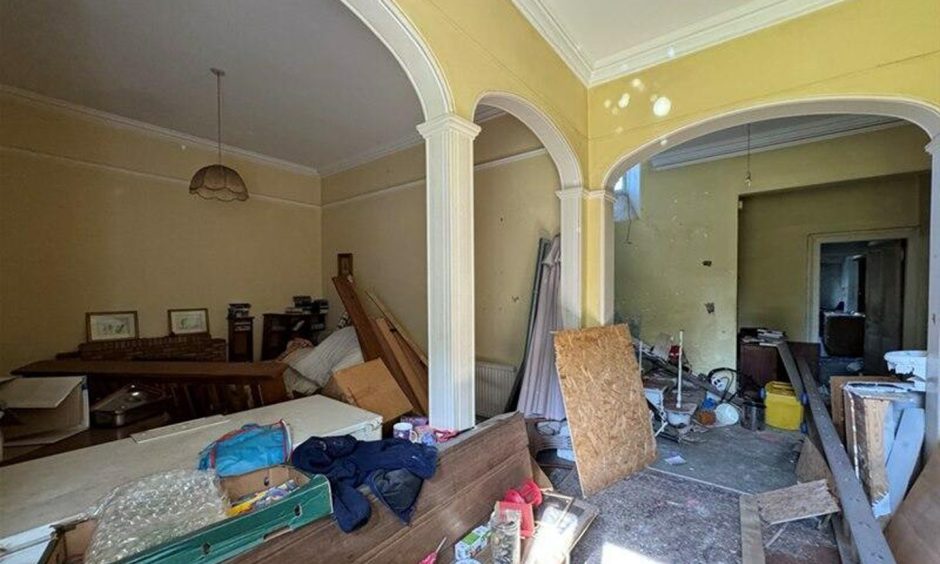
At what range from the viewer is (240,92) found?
3.51m

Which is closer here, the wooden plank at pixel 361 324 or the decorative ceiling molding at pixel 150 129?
the decorative ceiling molding at pixel 150 129

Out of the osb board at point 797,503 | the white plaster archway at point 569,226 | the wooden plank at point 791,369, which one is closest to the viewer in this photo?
the osb board at point 797,503

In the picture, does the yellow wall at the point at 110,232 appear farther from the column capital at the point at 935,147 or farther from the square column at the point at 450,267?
the column capital at the point at 935,147

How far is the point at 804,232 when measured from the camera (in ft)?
17.5

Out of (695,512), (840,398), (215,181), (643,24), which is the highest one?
(643,24)

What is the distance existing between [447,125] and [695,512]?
2742 mm

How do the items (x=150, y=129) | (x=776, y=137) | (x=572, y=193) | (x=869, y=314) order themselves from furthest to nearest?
1. (x=869, y=314)
2. (x=776, y=137)
3. (x=150, y=129)
4. (x=572, y=193)

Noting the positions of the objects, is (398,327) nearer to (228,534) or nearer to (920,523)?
(228,534)

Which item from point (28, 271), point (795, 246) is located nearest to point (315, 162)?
point (28, 271)

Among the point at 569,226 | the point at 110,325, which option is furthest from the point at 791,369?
the point at 110,325

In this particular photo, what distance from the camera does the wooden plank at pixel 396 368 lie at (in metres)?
3.70

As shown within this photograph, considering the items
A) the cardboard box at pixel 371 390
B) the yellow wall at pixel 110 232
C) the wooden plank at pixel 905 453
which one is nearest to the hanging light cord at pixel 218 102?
the yellow wall at pixel 110 232

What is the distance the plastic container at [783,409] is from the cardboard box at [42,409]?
5.56 m

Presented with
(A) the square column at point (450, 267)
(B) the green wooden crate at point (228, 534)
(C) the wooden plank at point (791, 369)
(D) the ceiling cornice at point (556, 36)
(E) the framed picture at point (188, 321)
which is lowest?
(C) the wooden plank at point (791, 369)
